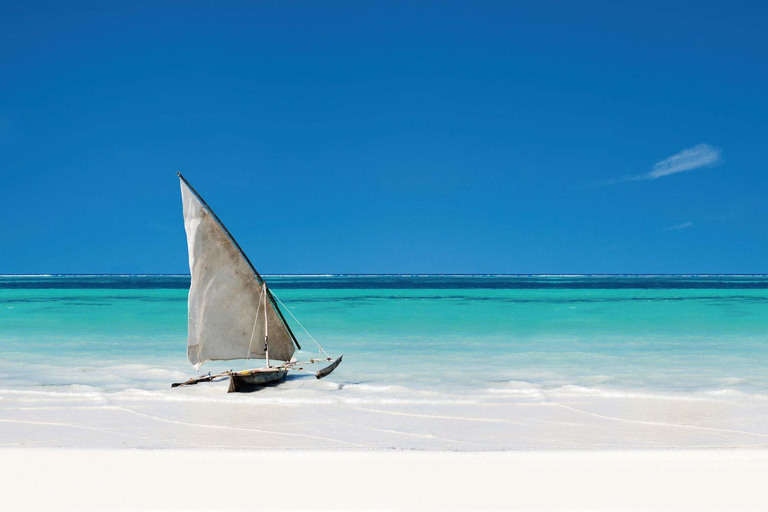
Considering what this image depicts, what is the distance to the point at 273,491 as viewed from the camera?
5.37 meters

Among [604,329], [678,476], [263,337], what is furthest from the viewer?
[604,329]

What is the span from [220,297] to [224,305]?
18 centimetres

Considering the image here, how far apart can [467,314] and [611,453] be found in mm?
24845

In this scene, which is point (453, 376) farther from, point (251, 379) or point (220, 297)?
point (220, 297)

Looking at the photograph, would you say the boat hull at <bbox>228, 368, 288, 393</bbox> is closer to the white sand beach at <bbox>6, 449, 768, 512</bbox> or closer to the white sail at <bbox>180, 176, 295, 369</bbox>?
the white sail at <bbox>180, 176, 295, 369</bbox>

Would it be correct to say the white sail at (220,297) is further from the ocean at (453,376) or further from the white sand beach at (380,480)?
the white sand beach at (380,480)

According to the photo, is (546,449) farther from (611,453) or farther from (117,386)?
(117,386)

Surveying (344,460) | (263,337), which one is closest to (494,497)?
(344,460)

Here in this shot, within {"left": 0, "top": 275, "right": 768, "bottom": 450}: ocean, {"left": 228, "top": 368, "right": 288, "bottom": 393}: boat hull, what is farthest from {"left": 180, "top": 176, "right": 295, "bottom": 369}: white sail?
{"left": 0, "top": 275, "right": 768, "bottom": 450}: ocean

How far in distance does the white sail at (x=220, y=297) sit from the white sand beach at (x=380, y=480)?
4.78 metres

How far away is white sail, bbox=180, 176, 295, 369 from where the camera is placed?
11.0 meters

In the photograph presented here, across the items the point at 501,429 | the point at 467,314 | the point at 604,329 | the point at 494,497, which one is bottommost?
the point at 494,497

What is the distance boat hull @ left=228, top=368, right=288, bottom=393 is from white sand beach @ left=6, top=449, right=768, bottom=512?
12.8ft

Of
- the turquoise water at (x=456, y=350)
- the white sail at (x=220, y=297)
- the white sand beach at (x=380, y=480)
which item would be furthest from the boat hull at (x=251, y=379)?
the white sand beach at (x=380, y=480)
